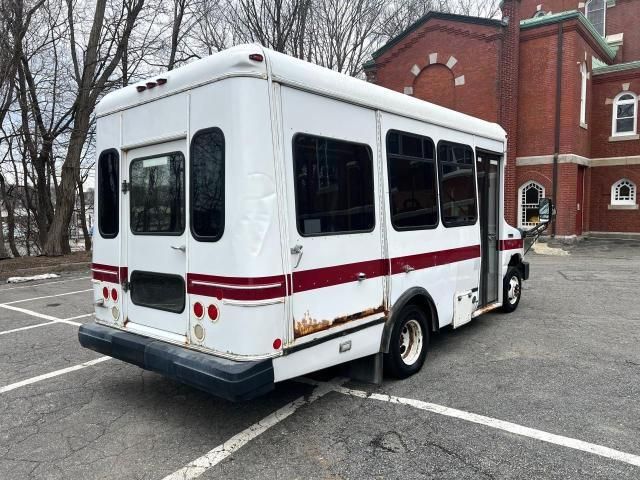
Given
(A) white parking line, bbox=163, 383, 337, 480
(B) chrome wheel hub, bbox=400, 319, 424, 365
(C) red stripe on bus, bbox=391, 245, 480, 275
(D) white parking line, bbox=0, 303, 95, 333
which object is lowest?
(A) white parking line, bbox=163, 383, 337, 480

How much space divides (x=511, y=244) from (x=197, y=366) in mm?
5431

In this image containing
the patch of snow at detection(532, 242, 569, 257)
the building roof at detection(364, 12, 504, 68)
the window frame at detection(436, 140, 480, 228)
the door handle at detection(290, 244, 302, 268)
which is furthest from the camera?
the building roof at detection(364, 12, 504, 68)

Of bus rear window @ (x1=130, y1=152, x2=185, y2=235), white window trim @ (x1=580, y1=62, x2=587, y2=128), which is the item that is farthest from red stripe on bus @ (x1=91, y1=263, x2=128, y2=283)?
white window trim @ (x1=580, y1=62, x2=587, y2=128)

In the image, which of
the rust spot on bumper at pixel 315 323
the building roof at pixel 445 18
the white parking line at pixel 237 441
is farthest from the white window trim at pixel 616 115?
the white parking line at pixel 237 441

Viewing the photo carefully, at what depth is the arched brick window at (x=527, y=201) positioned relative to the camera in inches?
757

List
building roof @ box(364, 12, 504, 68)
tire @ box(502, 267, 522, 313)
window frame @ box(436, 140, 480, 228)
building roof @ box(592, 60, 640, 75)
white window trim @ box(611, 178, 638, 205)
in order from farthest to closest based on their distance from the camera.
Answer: white window trim @ box(611, 178, 638, 205), building roof @ box(592, 60, 640, 75), building roof @ box(364, 12, 504, 68), tire @ box(502, 267, 522, 313), window frame @ box(436, 140, 480, 228)

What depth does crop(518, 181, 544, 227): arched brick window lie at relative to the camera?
1923 cm

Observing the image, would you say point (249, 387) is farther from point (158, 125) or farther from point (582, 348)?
point (582, 348)

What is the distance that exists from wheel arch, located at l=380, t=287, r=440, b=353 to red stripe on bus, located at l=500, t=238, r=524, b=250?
2350 millimetres

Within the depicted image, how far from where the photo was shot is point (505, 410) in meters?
4.00

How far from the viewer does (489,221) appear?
6734mm

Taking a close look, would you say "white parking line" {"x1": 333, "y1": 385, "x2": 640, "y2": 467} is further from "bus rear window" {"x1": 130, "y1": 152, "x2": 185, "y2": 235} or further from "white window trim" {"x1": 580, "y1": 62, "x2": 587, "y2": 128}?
"white window trim" {"x1": 580, "y1": 62, "x2": 587, "y2": 128}

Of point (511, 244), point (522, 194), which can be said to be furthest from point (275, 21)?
point (511, 244)

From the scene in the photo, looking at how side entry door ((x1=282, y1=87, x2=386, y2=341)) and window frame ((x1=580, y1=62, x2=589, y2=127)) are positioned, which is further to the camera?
window frame ((x1=580, y1=62, x2=589, y2=127))
